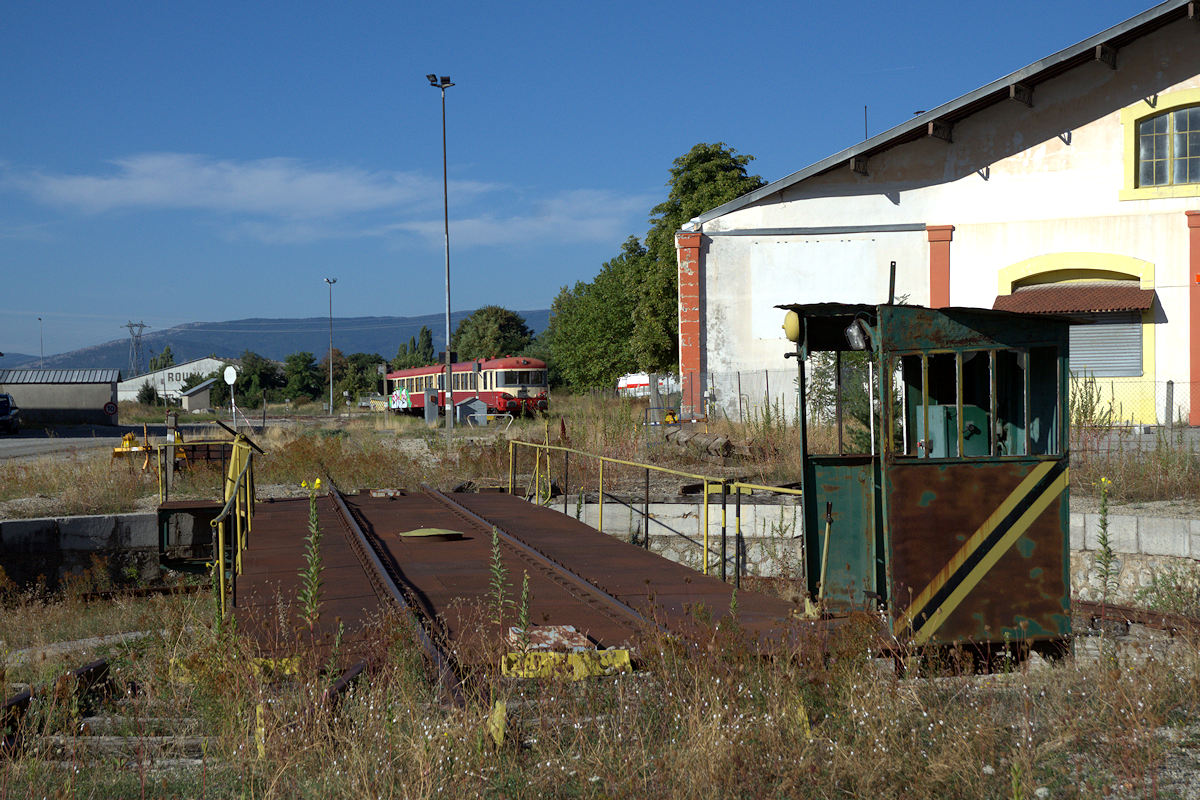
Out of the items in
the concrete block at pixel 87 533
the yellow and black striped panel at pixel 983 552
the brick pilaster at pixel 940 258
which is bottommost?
the concrete block at pixel 87 533

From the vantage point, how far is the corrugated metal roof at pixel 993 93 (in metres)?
20.1

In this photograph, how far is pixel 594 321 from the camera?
63.4 meters

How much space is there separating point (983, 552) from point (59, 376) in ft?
190

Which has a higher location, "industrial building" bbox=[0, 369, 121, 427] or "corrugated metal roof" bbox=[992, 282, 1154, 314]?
"corrugated metal roof" bbox=[992, 282, 1154, 314]

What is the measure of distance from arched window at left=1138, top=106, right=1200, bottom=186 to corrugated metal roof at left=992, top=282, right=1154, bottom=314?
2319 millimetres

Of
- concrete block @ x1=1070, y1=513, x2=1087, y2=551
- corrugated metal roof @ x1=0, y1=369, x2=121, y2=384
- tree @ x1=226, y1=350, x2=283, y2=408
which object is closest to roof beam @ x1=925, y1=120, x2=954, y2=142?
concrete block @ x1=1070, y1=513, x2=1087, y2=551

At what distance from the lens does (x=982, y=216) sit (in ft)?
72.1

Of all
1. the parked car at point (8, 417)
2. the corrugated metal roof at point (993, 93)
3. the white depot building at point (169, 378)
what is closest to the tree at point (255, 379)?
the white depot building at point (169, 378)

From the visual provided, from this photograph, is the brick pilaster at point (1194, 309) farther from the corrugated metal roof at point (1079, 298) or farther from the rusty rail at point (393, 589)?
the rusty rail at point (393, 589)

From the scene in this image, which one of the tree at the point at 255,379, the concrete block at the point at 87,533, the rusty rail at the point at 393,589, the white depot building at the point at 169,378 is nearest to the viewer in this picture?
the rusty rail at the point at 393,589

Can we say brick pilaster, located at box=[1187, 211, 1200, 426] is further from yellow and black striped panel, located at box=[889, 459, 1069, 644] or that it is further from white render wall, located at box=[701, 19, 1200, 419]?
yellow and black striped panel, located at box=[889, 459, 1069, 644]

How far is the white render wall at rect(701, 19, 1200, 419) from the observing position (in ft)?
68.7

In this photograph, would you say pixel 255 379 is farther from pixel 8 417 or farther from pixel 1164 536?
pixel 1164 536

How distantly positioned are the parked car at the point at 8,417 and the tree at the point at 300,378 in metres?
60.4
